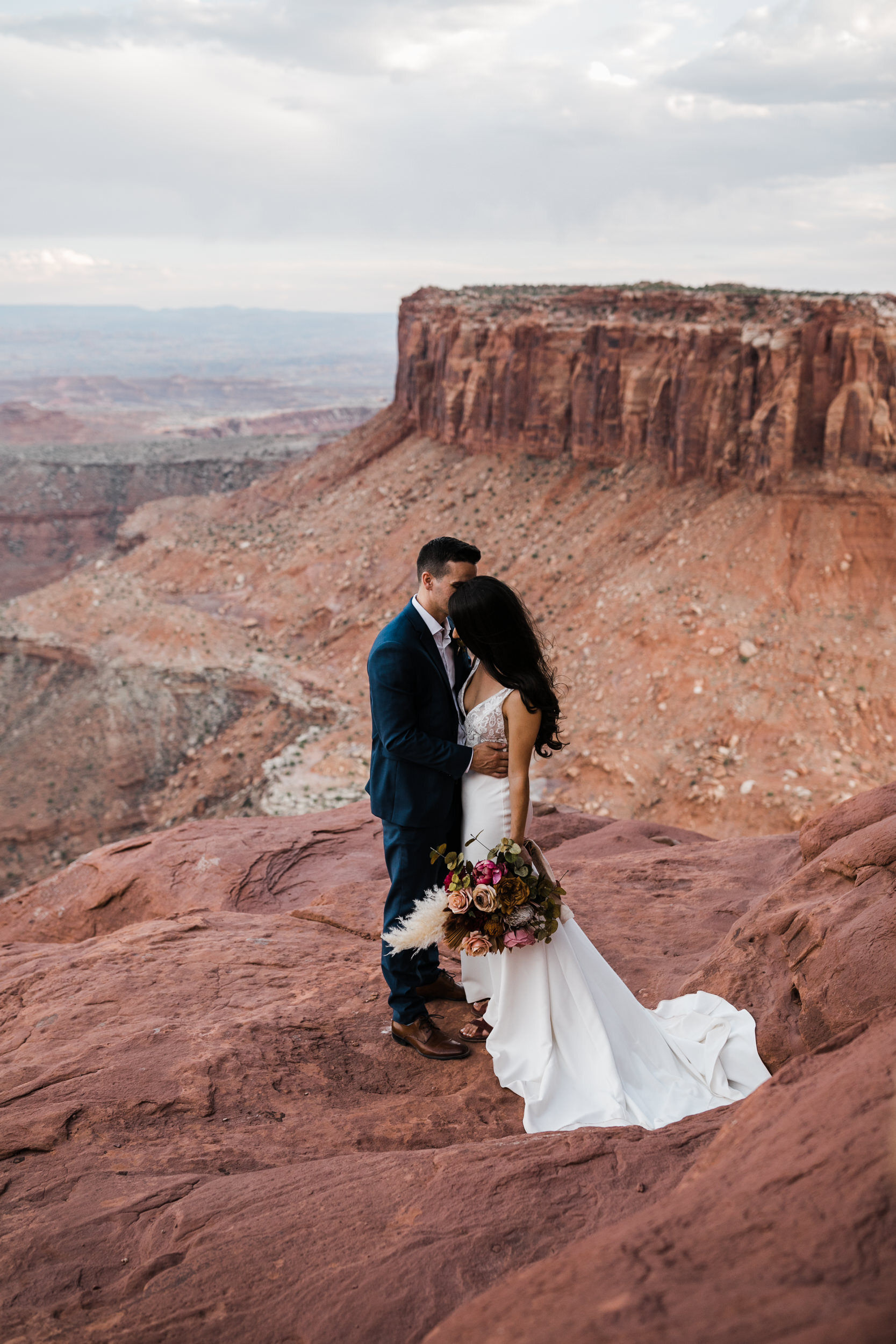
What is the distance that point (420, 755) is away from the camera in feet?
15.6

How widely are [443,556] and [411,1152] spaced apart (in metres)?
2.91

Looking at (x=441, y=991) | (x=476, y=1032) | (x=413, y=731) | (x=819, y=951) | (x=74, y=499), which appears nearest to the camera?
(x=819, y=951)

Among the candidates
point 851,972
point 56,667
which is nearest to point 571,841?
point 851,972

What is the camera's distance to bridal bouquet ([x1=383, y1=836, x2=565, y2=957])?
4453 millimetres

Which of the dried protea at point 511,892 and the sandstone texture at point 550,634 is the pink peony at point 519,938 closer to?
the dried protea at point 511,892

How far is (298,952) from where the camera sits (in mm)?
6234

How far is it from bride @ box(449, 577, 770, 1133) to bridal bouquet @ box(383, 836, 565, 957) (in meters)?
0.17

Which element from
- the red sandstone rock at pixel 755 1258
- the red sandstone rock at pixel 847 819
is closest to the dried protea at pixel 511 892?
the red sandstone rock at pixel 755 1258

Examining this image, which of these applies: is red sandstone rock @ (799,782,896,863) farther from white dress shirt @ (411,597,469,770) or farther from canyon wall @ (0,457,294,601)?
canyon wall @ (0,457,294,601)

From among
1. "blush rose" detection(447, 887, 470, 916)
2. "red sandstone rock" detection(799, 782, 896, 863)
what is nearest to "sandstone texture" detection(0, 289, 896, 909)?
"red sandstone rock" detection(799, 782, 896, 863)

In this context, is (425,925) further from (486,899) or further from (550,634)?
(550,634)

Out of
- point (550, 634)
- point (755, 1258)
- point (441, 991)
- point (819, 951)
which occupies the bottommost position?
point (550, 634)

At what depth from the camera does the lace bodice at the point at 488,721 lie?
464cm

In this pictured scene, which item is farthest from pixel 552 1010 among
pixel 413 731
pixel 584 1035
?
pixel 413 731
